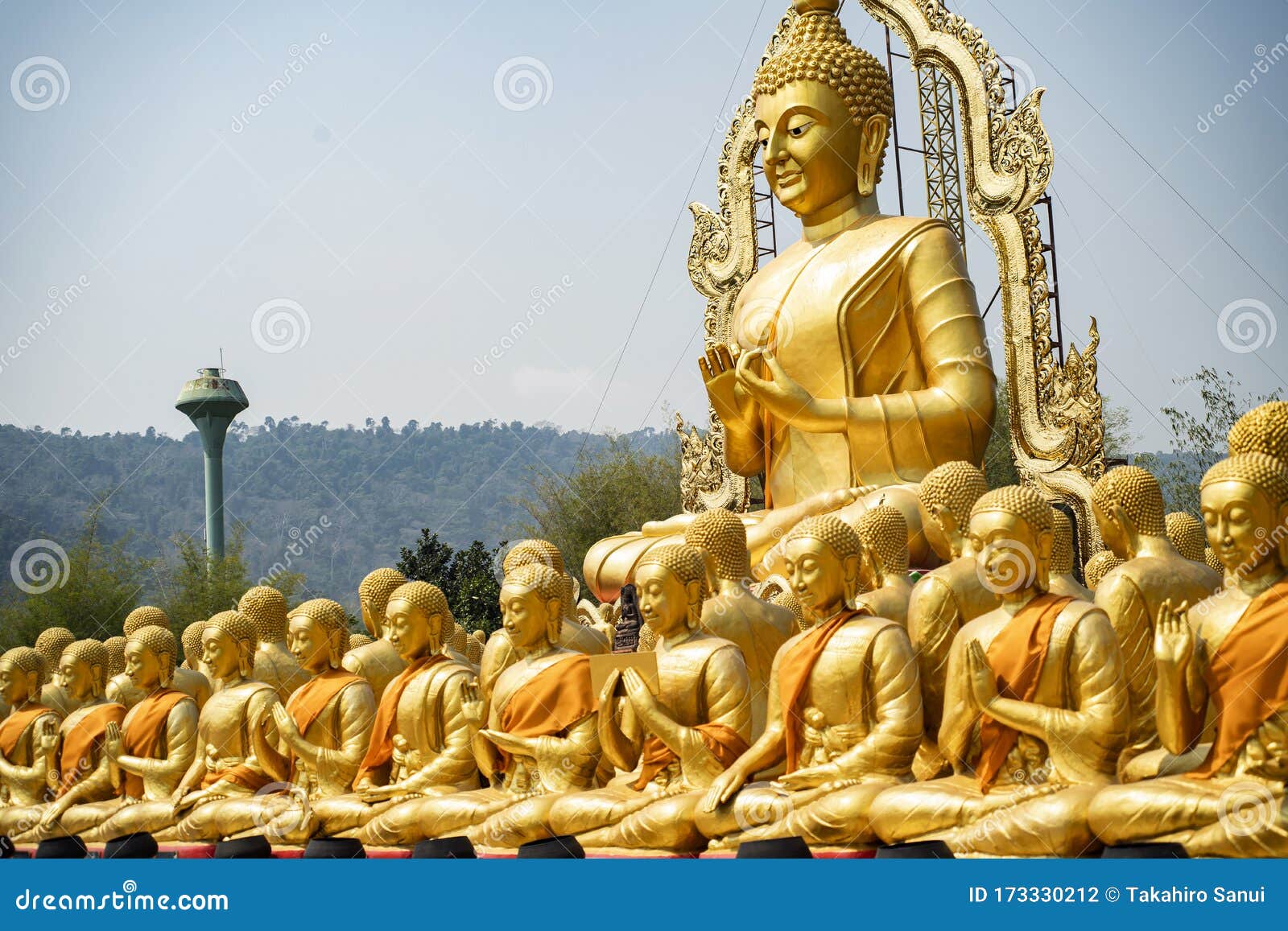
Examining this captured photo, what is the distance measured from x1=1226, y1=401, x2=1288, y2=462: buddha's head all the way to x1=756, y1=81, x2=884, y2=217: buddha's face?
4599 millimetres

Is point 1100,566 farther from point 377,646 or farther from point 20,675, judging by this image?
point 20,675

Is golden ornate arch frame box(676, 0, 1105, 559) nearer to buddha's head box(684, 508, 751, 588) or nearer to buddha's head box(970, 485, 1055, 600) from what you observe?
buddha's head box(684, 508, 751, 588)

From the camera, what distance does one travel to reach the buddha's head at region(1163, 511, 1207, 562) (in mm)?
7172

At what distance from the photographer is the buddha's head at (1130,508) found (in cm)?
666

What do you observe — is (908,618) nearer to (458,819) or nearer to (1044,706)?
(1044,706)

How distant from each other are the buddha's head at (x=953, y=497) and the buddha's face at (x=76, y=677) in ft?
17.4

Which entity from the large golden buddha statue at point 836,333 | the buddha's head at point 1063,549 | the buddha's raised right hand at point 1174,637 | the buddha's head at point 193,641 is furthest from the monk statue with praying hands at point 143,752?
the buddha's raised right hand at point 1174,637

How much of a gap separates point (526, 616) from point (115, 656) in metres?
3.86

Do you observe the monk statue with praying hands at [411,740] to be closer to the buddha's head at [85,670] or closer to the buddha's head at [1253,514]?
the buddha's head at [85,670]

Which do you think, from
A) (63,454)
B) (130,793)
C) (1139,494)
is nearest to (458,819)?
(130,793)

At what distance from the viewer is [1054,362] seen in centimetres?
1288

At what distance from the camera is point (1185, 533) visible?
7172 mm

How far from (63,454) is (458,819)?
1605 inches

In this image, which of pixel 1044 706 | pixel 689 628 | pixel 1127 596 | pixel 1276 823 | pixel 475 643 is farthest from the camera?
pixel 475 643
